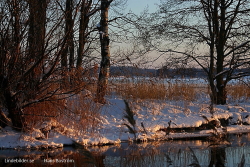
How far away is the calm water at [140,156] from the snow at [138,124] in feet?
1.20

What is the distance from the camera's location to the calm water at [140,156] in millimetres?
6578

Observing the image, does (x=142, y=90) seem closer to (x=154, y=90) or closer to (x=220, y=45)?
(x=154, y=90)

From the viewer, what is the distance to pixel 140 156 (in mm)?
7285

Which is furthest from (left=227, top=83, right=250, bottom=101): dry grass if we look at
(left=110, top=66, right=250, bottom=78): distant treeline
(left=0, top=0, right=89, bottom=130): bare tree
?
(left=0, top=0, right=89, bottom=130): bare tree

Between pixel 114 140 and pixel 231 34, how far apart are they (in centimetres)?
652

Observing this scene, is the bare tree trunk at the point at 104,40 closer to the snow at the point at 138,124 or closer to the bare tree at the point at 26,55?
the snow at the point at 138,124

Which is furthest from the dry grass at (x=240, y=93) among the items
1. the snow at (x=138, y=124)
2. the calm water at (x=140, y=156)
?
the calm water at (x=140, y=156)

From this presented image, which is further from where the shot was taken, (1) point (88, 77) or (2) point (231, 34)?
(2) point (231, 34)

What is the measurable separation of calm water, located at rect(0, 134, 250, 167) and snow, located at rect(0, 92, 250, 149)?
0.36m

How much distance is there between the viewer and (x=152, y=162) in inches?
263

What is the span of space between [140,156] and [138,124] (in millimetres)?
2660

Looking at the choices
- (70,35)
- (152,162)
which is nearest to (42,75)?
(70,35)

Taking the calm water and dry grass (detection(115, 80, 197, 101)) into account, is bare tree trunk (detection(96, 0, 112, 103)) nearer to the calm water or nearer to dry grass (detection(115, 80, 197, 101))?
dry grass (detection(115, 80, 197, 101))

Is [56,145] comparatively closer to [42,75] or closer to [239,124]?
[42,75]
